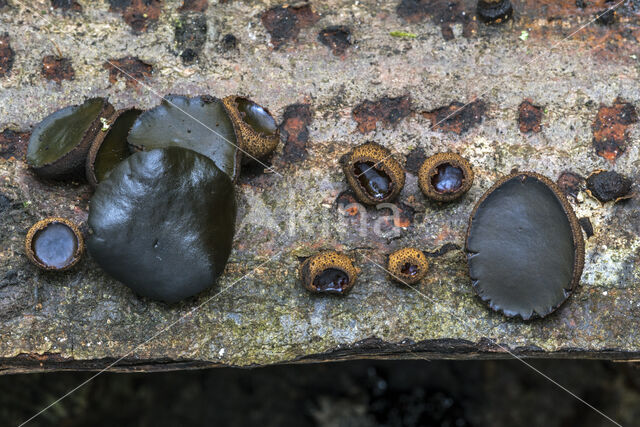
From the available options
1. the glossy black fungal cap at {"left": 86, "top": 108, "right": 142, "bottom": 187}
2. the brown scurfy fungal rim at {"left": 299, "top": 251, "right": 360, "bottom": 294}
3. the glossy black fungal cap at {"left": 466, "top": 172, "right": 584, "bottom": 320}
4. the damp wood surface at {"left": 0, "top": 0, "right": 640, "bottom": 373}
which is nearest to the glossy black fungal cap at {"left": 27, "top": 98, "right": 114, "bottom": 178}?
the glossy black fungal cap at {"left": 86, "top": 108, "right": 142, "bottom": 187}

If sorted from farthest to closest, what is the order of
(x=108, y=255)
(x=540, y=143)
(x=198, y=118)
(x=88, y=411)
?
1. (x=88, y=411)
2. (x=540, y=143)
3. (x=198, y=118)
4. (x=108, y=255)

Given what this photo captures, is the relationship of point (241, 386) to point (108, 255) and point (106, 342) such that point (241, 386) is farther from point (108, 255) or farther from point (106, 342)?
point (108, 255)

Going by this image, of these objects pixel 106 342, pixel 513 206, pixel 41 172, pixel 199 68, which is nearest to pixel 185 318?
pixel 106 342

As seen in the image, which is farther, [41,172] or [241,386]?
[241,386]

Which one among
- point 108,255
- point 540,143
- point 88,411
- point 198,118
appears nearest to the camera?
point 108,255

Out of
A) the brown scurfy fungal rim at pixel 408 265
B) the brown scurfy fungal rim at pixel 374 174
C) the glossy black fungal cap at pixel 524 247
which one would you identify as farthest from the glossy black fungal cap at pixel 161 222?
the glossy black fungal cap at pixel 524 247

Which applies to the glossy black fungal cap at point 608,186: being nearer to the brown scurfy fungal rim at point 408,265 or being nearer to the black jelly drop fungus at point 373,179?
the brown scurfy fungal rim at point 408,265
